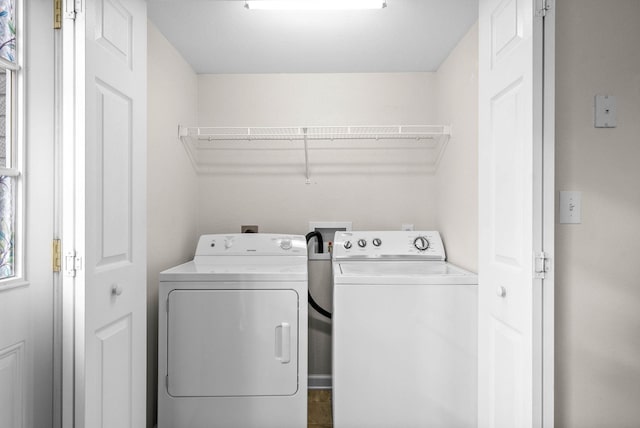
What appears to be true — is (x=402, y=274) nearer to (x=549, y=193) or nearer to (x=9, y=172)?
(x=549, y=193)

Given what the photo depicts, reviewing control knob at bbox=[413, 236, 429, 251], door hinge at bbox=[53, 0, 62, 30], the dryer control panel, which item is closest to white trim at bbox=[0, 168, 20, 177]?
door hinge at bbox=[53, 0, 62, 30]

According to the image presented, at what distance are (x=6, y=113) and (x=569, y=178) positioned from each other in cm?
169

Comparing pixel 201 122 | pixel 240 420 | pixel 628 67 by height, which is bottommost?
pixel 240 420

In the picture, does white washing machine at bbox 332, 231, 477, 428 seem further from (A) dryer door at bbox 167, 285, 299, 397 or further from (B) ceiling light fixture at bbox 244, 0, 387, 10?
(B) ceiling light fixture at bbox 244, 0, 387, 10

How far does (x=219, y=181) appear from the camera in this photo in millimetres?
2881

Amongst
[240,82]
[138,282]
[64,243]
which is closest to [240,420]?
[138,282]

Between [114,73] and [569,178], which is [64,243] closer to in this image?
[114,73]

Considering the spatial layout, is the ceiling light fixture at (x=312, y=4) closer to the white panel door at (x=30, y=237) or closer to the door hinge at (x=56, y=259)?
the white panel door at (x=30, y=237)

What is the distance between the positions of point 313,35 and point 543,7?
131 cm

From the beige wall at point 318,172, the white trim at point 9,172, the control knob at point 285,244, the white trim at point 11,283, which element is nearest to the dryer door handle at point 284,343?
the control knob at point 285,244

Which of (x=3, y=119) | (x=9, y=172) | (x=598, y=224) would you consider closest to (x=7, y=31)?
(x=3, y=119)

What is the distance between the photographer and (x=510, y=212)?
1.40 metres

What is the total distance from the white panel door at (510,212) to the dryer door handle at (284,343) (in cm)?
91

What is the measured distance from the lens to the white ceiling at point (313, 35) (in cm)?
201
